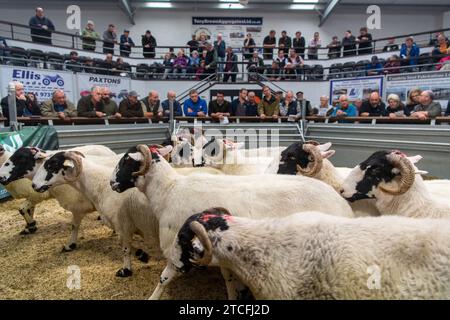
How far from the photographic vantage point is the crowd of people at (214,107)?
636 cm

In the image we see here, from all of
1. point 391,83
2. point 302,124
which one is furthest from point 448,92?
point 302,124

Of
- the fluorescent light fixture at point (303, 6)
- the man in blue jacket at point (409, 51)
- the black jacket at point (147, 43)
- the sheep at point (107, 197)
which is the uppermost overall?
the fluorescent light fixture at point (303, 6)

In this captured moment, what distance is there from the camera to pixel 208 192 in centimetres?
277

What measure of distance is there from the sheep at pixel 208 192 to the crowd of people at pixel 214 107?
12.7 feet

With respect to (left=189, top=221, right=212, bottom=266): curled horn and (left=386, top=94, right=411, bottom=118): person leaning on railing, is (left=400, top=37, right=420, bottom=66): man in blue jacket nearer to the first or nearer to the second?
(left=386, top=94, right=411, bottom=118): person leaning on railing

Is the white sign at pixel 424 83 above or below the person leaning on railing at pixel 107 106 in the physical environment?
above

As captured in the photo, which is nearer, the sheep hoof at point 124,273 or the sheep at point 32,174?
the sheep hoof at point 124,273

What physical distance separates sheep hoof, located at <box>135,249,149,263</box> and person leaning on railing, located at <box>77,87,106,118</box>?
3994 millimetres

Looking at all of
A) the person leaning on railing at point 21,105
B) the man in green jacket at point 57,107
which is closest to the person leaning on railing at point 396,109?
the man in green jacket at point 57,107

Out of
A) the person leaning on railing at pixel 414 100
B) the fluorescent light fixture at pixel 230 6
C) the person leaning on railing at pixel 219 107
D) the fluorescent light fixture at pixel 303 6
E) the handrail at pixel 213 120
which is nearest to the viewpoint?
the handrail at pixel 213 120

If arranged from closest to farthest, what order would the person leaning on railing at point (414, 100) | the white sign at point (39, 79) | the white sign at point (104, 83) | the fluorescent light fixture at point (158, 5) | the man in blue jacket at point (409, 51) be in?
the person leaning on railing at point (414, 100) < the white sign at point (39, 79) < the white sign at point (104, 83) < the man in blue jacket at point (409, 51) < the fluorescent light fixture at point (158, 5)

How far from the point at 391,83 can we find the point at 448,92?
2.08 m

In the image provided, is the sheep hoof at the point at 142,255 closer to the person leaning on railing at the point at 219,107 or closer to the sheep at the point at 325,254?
the sheep at the point at 325,254
